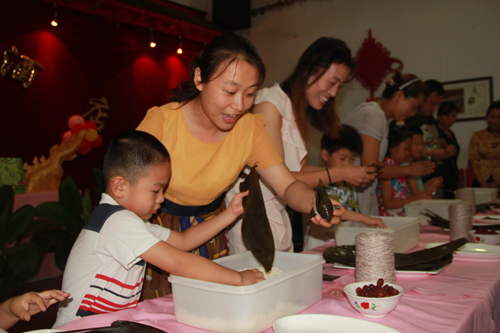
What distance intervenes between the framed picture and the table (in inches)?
176

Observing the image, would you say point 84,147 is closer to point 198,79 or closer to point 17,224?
point 17,224

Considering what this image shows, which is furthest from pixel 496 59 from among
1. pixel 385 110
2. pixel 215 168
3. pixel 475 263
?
pixel 215 168

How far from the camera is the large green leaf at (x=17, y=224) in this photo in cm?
272

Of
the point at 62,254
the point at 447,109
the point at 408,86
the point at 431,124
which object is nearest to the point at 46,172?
the point at 62,254

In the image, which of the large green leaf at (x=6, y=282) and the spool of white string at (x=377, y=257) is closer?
the spool of white string at (x=377, y=257)

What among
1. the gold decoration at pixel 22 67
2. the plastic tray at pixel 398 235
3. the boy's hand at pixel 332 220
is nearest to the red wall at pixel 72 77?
the gold decoration at pixel 22 67

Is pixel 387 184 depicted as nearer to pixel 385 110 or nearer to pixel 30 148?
pixel 385 110

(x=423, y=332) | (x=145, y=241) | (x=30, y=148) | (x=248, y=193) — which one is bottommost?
(x=423, y=332)

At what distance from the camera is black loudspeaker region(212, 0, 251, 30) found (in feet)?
22.5

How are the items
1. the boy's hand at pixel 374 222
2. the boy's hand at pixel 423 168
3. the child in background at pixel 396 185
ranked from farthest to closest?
the child in background at pixel 396 185
the boy's hand at pixel 423 168
the boy's hand at pixel 374 222

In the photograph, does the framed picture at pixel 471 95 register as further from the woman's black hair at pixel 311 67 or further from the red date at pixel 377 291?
the red date at pixel 377 291

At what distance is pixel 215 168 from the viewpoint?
1440 mm

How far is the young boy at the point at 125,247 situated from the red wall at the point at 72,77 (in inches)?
158

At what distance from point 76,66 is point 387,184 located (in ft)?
13.5
